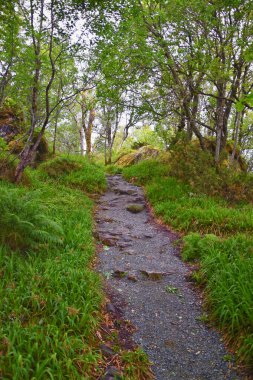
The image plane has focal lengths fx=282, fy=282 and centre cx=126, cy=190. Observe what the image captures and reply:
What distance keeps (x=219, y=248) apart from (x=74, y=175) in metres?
8.42

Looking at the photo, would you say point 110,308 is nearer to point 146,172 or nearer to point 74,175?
point 74,175

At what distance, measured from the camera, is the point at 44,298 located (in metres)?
4.10

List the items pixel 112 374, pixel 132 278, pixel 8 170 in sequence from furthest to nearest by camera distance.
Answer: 1. pixel 8 170
2. pixel 132 278
3. pixel 112 374

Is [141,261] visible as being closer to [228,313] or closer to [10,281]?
[228,313]

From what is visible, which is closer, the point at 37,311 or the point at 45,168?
the point at 37,311

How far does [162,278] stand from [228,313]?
1840 mm

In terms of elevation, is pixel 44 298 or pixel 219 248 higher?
pixel 219 248

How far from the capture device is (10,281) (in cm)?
438

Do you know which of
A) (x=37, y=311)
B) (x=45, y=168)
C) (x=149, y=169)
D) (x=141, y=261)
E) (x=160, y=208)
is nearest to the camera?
(x=37, y=311)

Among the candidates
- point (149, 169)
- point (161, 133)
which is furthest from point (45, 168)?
point (161, 133)

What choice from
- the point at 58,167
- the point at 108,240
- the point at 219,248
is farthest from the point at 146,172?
the point at 219,248

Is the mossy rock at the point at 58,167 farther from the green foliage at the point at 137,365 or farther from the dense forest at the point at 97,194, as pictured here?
the green foliage at the point at 137,365

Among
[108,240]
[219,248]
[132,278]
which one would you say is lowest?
[132,278]

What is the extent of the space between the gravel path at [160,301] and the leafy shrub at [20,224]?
158 cm
